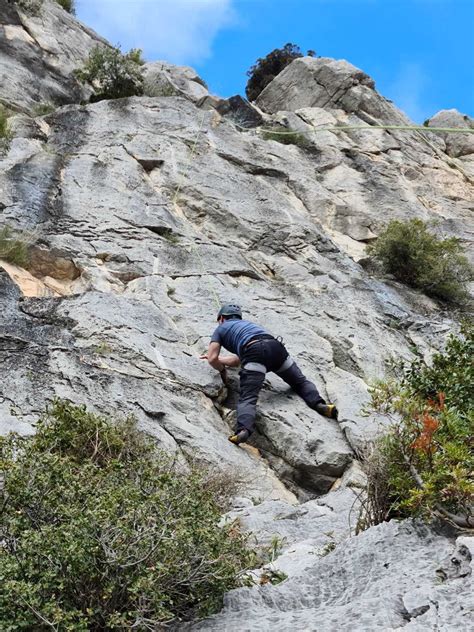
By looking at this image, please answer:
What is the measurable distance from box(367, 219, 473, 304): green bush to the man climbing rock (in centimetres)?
552

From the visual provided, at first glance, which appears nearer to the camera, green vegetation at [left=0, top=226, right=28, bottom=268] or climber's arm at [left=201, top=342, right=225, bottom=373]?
climber's arm at [left=201, top=342, right=225, bottom=373]

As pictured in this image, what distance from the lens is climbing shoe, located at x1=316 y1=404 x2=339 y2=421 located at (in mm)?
8438

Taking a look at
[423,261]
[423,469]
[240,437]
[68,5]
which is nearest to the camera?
[423,469]

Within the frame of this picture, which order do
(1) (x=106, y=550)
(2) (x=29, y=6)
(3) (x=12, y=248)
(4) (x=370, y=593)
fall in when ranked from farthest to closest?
(2) (x=29, y=6) < (3) (x=12, y=248) < (4) (x=370, y=593) < (1) (x=106, y=550)

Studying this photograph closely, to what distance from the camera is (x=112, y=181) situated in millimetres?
12641

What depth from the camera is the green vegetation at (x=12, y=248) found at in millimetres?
9805

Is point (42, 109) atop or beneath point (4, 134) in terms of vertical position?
atop

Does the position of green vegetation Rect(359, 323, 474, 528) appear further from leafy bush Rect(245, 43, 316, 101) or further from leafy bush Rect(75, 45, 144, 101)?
leafy bush Rect(245, 43, 316, 101)

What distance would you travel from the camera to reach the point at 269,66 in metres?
29.9

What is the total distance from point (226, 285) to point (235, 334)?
2.33 meters

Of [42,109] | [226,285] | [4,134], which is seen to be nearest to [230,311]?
[226,285]

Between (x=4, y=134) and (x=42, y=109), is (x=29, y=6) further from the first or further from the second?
(x=4, y=134)

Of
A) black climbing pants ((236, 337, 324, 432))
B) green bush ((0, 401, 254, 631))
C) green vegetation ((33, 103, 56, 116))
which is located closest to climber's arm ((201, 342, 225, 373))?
black climbing pants ((236, 337, 324, 432))

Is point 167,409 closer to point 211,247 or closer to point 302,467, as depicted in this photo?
point 302,467
